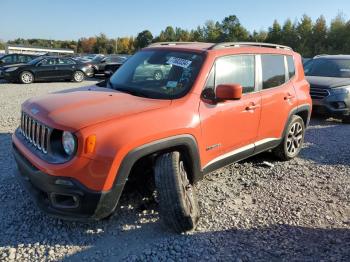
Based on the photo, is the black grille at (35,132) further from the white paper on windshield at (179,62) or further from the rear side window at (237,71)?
the rear side window at (237,71)

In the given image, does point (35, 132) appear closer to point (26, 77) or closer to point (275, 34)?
point (26, 77)

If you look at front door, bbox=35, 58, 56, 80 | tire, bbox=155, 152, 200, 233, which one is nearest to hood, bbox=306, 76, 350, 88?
tire, bbox=155, 152, 200, 233

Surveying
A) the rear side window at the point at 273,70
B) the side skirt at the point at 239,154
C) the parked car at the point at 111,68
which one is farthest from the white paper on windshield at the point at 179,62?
the parked car at the point at 111,68

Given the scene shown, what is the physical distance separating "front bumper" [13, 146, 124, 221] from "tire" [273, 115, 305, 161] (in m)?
3.27

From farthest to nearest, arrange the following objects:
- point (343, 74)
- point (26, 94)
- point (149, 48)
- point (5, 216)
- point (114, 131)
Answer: point (26, 94) → point (343, 74) → point (149, 48) → point (5, 216) → point (114, 131)

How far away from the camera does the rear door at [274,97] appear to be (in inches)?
195

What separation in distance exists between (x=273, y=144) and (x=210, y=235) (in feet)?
7.21

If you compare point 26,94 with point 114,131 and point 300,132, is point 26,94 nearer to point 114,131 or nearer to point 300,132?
point 300,132

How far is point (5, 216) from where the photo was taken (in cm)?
385

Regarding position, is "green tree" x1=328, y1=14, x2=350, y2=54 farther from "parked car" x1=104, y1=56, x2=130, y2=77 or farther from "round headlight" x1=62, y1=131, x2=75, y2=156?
"round headlight" x1=62, y1=131, x2=75, y2=156

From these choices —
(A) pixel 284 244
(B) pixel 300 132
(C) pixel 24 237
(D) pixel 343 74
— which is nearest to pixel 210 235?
(A) pixel 284 244

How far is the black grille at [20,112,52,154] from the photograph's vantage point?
3381 millimetres

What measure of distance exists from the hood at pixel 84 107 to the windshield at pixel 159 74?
0.74ft

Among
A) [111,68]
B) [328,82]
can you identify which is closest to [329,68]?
[328,82]
